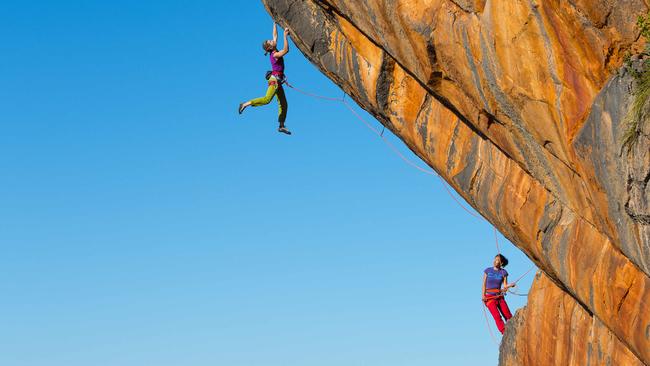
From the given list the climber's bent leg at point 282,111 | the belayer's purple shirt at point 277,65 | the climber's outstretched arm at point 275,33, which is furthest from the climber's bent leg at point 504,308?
the climber's outstretched arm at point 275,33

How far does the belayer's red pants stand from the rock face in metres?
0.73

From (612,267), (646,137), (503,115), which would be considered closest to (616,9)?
(646,137)

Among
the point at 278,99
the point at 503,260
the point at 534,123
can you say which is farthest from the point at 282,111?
the point at 534,123

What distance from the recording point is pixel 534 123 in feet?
53.4

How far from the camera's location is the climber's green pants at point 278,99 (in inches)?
985

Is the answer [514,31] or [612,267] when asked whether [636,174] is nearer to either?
[514,31]

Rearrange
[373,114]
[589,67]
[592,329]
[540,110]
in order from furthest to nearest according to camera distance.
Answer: [373,114] < [592,329] < [540,110] < [589,67]

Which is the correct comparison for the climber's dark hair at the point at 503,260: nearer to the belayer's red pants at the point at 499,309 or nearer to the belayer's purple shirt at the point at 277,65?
the belayer's red pants at the point at 499,309

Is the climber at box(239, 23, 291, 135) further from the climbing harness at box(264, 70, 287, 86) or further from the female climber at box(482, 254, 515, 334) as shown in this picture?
the female climber at box(482, 254, 515, 334)

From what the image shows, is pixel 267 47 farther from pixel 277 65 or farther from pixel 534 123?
pixel 534 123

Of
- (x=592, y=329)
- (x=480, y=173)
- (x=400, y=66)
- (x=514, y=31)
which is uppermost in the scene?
(x=400, y=66)

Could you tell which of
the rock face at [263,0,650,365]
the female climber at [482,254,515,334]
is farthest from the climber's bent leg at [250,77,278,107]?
the female climber at [482,254,515,334]

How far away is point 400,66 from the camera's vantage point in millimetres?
21594

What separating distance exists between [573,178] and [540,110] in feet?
Result: 5.56
